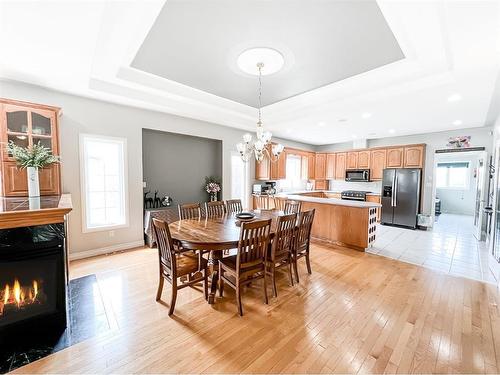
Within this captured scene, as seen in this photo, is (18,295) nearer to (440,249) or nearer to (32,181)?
(32,181)

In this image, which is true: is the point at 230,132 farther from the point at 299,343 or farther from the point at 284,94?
the point at 299,343

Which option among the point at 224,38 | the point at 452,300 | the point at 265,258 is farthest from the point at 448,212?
the point at 224,38

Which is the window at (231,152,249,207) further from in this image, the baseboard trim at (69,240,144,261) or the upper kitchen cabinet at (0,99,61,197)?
the upper kitchen cabinet at (0,99,61,197)

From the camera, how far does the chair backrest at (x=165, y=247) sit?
6.97ft

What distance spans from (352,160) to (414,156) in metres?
1.66

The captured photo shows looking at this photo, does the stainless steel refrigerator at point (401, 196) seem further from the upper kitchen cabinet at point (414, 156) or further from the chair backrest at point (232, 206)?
the chair backrest at point (232, 206)

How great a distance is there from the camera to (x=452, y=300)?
246 cm

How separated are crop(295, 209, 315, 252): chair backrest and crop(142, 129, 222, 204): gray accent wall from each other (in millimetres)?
2941

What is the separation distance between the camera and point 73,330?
196 centimetres

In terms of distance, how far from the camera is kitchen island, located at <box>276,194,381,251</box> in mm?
4016

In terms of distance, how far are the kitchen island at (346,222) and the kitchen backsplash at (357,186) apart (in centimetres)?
309

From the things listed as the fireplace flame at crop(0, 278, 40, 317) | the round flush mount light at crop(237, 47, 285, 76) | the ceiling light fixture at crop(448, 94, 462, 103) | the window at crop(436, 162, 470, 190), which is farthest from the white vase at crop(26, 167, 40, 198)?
the window at crop(436, 162, 470, 190)

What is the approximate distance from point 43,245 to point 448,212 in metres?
11.4

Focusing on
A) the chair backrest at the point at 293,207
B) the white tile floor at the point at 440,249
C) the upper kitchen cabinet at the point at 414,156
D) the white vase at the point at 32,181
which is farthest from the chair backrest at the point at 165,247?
the upper kitchen cabinet at the point at 414,156
